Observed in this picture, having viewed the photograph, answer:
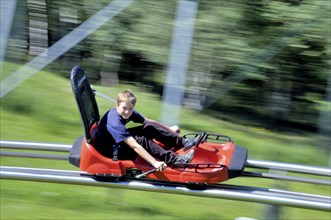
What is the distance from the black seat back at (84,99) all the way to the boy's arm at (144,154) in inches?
13.0

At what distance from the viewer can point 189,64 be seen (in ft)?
23.7

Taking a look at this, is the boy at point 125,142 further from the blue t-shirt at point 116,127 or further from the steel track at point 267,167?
the steel track at point 267,167

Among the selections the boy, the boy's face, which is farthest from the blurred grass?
the boy's face

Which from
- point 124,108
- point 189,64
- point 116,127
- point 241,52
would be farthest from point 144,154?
point 241,52

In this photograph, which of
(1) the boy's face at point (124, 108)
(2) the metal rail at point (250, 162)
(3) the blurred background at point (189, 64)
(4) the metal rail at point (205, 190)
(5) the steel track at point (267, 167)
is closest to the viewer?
(4) the metal rail at point (205, 190)

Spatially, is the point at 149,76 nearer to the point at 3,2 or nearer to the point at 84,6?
the point at 84,6

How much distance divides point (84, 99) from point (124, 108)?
0.33 m

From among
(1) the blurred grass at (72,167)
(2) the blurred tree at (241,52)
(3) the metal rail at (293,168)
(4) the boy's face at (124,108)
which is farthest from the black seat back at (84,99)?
(2) the blurred tree at (241,52)

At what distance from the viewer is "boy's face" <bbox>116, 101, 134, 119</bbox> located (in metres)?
4.98

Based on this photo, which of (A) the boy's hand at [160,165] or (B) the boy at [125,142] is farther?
(B) the boy at [125,142]

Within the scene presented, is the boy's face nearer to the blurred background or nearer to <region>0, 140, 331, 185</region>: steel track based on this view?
<region>0, 140, 331, 185</region>: steel track

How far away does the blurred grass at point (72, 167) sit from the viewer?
5.39 m

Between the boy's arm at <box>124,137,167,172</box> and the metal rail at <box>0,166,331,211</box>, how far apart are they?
177 millimetres

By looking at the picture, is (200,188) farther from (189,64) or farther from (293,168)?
(189,64)
